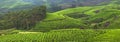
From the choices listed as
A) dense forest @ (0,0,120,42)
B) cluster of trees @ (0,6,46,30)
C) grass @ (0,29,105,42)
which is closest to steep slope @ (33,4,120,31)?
dense forest @ (0,0,120,42)

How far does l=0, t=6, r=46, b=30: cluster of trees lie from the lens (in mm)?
119225

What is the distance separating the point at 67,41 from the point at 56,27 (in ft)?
79.8

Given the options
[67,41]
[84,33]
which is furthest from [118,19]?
[67,41]

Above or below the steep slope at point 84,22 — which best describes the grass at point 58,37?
above

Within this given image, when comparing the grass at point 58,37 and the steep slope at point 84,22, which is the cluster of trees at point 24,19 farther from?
the grass at point 58,37

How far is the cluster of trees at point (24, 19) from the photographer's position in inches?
4694

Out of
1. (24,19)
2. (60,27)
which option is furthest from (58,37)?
(24,19)

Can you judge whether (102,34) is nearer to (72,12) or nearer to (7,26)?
(7,26)

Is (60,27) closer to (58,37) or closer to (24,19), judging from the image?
(24,19)

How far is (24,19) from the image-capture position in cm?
12331

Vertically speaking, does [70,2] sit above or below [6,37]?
below

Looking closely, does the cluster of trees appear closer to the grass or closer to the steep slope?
the steep slope

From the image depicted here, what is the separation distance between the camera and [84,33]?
91688 mm

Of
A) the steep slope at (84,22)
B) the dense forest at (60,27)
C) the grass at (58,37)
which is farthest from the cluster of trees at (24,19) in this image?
the grass at (58,37)
